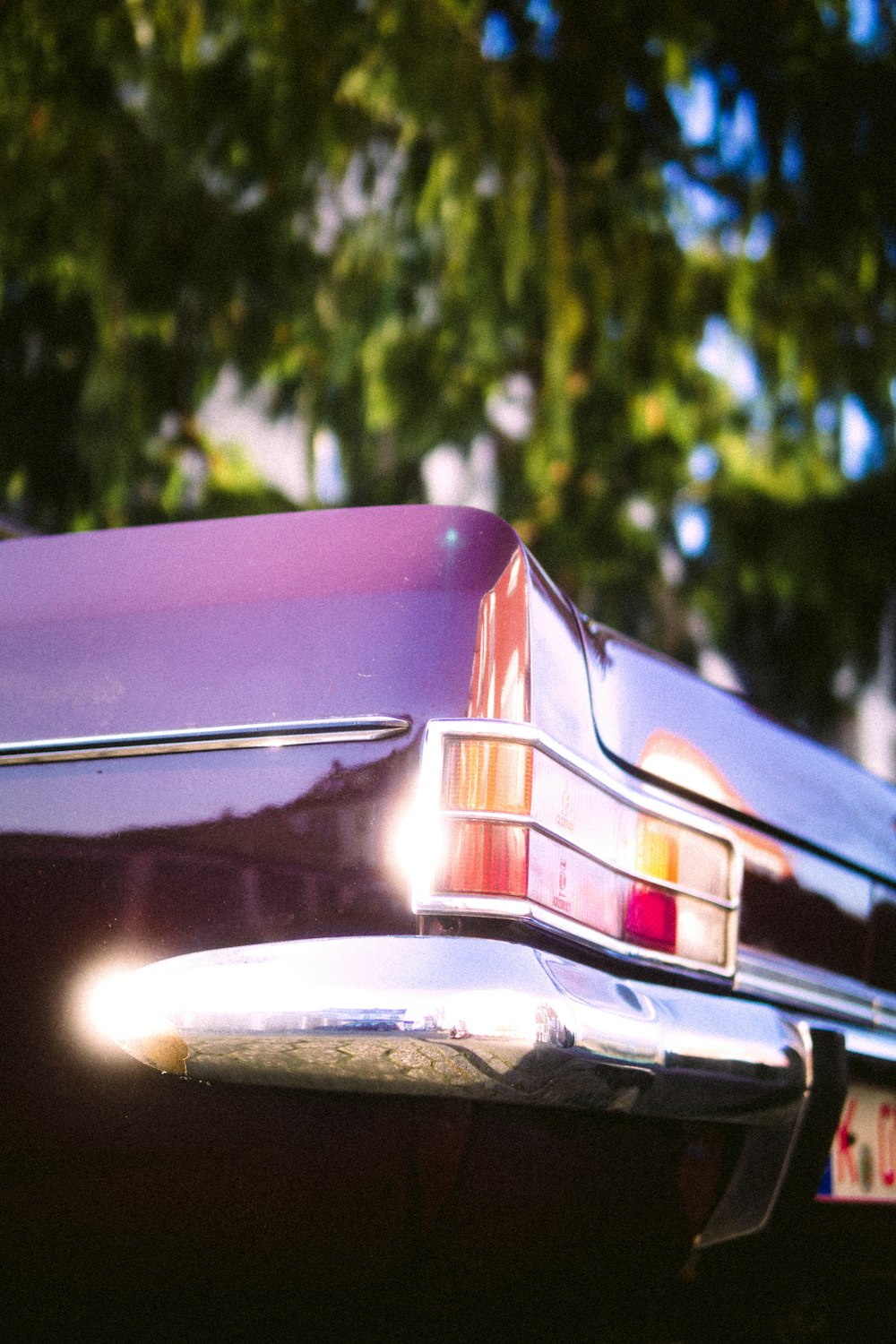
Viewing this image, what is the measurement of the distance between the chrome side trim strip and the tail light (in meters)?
0.07

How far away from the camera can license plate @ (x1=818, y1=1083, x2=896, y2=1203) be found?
176cm

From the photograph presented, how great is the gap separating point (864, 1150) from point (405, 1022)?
1.01m

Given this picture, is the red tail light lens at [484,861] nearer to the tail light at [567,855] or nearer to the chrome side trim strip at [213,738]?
the tail light at [567,855]

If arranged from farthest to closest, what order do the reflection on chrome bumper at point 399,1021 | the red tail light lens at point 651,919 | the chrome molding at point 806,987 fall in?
the chrome molding at point 806,987 < the red tail light lens at point 651,919 < the reflection on chrome bumper at point 399,1021

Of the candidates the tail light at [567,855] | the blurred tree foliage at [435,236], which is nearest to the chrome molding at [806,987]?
the tail light at [567,855]

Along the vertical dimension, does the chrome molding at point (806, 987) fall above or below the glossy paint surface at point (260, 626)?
below

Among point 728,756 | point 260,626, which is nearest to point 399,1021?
point 260,626

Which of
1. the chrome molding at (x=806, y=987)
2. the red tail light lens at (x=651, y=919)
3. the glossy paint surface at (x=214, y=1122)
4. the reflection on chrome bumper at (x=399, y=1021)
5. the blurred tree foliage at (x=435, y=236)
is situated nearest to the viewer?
the reflection on chrome bumper at (x=399, y=1021)

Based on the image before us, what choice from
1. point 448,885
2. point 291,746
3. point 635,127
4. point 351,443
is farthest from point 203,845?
point 351,443

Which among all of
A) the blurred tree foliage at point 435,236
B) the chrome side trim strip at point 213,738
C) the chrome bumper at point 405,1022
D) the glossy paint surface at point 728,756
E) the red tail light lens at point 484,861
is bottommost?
the chrome bumper at point 405,1022

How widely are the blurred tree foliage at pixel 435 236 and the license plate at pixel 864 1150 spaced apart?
331 centimetres

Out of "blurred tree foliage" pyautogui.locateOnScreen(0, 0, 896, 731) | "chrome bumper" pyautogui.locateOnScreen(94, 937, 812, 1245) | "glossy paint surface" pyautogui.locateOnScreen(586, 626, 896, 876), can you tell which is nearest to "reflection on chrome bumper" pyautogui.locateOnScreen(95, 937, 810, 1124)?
"chrome bumper" pyautogui.locateOnScreen(94, 937, 812, 1245)

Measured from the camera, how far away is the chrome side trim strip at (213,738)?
1.32 m

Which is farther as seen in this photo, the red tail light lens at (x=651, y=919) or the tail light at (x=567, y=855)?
the red tail light lens at (x=651, y=919)
